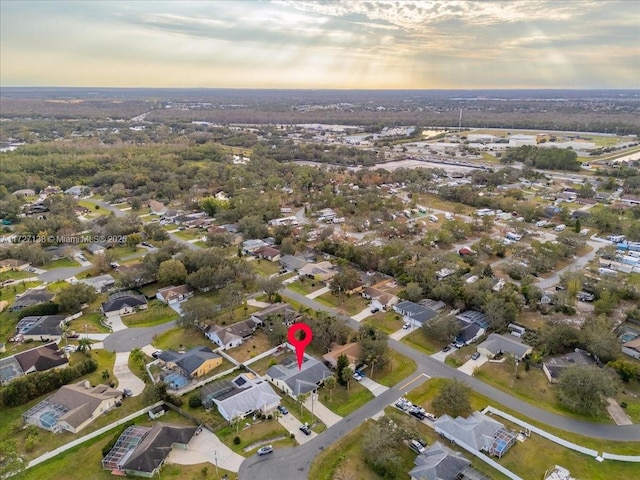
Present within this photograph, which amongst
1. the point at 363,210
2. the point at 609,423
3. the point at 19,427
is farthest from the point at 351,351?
the point at 363,210

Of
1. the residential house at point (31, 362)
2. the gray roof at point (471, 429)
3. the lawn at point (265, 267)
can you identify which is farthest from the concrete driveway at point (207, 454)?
the lawn at point (265, 267)

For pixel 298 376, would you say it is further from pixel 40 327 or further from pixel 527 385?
pixel 40 327

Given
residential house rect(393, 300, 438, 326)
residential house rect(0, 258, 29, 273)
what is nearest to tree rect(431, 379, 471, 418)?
residential house rect(393, 300, 438, 326)

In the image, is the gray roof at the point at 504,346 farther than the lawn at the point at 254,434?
Yes

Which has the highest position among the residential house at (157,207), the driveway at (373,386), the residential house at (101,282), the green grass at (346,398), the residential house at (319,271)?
the residential house at (157,207)

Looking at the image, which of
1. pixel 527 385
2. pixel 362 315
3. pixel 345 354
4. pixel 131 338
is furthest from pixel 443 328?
pixel 131 338

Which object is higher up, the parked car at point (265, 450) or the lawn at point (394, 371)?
the lawn at point (394, 371)

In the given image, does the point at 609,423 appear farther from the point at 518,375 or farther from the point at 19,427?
the point at 19,427

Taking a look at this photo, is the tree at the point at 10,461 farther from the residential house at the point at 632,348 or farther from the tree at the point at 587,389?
the residential house at the point at 632,348
